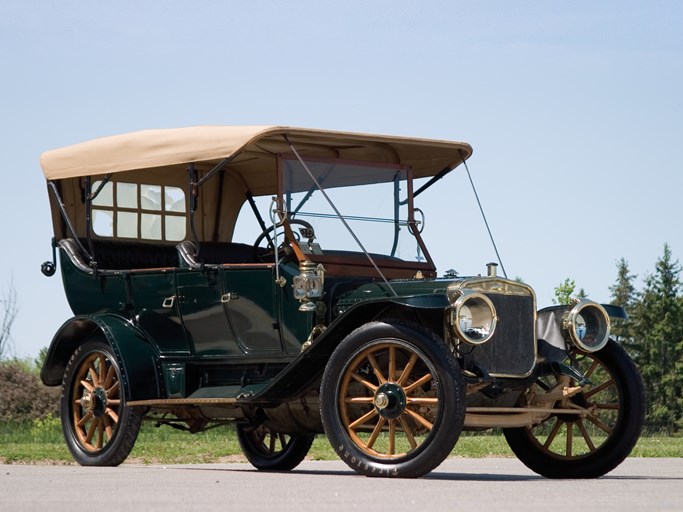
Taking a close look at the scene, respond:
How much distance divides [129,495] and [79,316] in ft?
14.4

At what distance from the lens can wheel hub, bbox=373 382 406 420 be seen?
9.01 m

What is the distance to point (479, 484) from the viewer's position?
8.48 m

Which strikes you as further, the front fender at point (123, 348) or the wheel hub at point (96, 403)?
the wheel hub at point (96, 403)

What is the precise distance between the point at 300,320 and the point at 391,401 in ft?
4.77

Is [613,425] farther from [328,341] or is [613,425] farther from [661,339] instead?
[661,339]

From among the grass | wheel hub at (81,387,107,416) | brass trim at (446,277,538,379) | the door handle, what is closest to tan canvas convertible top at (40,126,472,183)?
the door handle

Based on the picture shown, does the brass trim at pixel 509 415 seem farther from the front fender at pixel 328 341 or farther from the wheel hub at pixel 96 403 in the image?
the wheel hub at pixel 96 403

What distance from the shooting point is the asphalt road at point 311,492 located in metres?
6.81

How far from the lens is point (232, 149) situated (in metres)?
10.6

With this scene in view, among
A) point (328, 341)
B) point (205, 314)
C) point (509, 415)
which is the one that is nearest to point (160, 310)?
point (205, 314)

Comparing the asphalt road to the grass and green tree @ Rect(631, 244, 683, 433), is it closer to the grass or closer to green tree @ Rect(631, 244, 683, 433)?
the grass

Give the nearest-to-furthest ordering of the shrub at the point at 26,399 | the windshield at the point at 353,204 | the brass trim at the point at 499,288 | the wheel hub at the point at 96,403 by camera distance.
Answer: the brass trim at the point at 499,288, the windshield at the point at 353,204, the wheel hub at the point at 96,403, the shrub at the point at 26,399

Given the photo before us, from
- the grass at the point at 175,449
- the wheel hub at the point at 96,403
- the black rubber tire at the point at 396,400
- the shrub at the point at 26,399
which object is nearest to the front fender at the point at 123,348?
the wheel hub at the point at 96,403

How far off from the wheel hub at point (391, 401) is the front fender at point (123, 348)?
2764 millimetres
